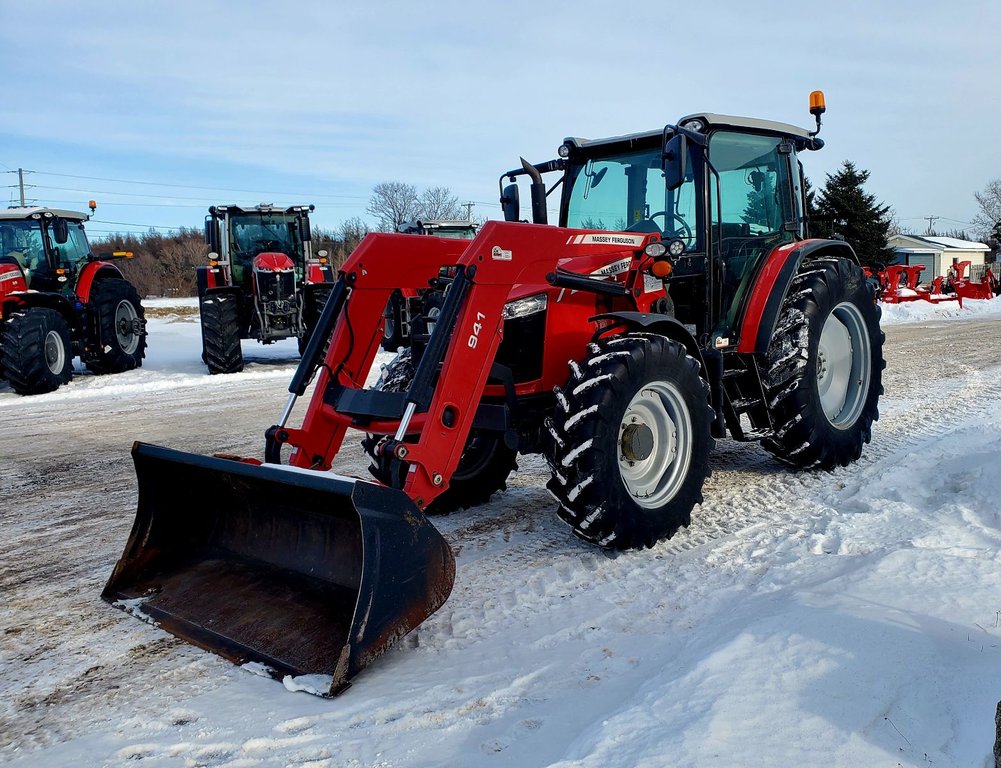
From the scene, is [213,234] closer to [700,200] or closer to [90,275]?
[90,275]

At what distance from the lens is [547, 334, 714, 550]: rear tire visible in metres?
3.99

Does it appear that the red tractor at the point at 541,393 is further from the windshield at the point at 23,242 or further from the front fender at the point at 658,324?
the windshield at the point at 23,242

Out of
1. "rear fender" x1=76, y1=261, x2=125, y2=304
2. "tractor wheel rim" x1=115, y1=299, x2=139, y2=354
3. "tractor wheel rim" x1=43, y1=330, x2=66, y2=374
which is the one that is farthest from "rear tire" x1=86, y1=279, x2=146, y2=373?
"tractor wheel rim" x1=43, y1=330, x2=66, y2=374

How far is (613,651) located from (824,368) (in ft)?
12.0

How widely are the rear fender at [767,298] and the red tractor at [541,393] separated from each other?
0.02m

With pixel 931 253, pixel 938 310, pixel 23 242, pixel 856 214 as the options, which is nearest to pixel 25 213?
pixel 23 242

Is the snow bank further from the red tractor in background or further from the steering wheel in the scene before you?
the steering wheel

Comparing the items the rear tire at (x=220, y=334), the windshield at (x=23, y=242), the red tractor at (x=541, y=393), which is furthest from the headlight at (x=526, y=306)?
the windshield at (x=23, y=242)

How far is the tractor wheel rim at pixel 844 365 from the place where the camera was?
6158 mm

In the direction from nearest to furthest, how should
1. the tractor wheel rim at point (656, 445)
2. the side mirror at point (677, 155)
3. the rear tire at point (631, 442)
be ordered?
the rear tire at point (631, 442) < the tractor wheel rim at point (656, 445) < the side mirror at point (677, 155)

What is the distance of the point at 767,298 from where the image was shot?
5.44 m

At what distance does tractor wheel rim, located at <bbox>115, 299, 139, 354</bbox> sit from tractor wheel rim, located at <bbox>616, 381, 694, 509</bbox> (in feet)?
36.5

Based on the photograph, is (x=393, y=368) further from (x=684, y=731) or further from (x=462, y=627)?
(x=684, y=731)

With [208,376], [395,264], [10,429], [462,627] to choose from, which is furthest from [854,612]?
[208,376]
